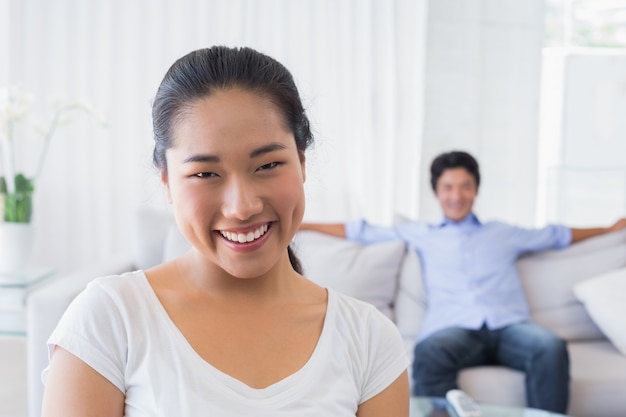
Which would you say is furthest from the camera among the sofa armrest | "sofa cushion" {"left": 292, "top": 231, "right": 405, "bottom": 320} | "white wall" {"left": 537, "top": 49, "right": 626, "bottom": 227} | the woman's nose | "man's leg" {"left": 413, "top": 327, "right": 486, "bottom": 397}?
"white wall" {"left": 537, "top": 49, "right": 626, "bottom": 227}

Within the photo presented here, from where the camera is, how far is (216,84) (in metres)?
0.90

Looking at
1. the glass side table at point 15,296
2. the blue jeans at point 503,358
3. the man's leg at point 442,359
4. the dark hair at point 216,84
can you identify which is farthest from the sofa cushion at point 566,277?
the dark hair at point 216,84

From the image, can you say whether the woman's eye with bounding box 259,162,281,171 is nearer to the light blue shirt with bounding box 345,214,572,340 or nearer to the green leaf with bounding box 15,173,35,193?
the light blue shirt with bounding box 345,214,572,340

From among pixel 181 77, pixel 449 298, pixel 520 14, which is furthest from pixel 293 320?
pixel 520 14

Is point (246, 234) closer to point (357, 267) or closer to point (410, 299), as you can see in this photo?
point (357, 267)

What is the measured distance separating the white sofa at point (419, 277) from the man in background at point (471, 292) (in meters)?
0.05

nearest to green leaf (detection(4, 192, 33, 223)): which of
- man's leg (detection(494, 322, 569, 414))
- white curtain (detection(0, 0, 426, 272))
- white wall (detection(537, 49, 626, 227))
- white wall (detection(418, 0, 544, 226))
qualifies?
white curtain (detection(0, 0, 426, 272))

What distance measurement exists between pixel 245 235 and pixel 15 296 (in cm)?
224

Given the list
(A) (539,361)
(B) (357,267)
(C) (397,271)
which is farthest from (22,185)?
(A) (539,361)

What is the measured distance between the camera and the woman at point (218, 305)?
87 cm

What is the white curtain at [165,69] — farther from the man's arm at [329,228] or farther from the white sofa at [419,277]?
the white sofa at [419,277]

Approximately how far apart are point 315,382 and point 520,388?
1.78 meters

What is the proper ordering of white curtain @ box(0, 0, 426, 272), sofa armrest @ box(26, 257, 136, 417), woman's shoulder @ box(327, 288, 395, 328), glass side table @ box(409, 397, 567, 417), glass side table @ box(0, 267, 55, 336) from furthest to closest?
white curtain @ box(0, 0, 426, 272)
glass side table @ box(0, 267, 55, 336)
sofa armrest @ box(26, 257, 136, 417)
glass side table @ box(409, 397, 567, 417)
woman's shoulder @ box(327, 288, 395, 328)

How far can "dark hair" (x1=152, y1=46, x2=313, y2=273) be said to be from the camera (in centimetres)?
90
